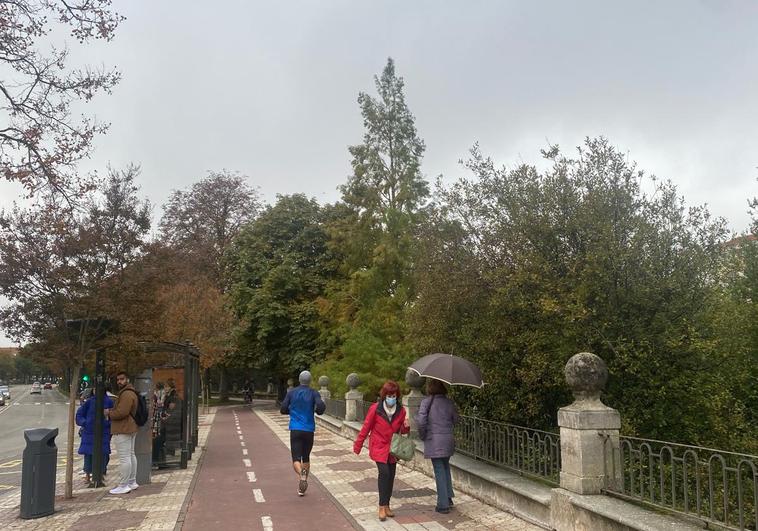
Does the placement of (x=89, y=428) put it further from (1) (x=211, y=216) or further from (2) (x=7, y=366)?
(2) (x=7, y=366)

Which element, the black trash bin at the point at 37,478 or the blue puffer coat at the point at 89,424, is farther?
the blue puffer coat at the point at 89,424

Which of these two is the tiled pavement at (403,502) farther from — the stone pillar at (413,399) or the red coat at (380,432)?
the stone pillar at (413,399)

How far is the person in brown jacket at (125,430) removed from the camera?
9609mm

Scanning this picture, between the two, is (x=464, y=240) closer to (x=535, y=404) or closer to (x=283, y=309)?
(x=535, y=404)

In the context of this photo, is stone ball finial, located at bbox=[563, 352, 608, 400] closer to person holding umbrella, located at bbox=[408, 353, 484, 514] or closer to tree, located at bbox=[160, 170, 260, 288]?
person holding umbrella, located at bbox=[408, 353, 484, 514]

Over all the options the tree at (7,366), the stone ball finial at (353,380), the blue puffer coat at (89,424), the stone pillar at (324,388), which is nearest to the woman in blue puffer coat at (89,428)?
the blue puffer coat at (89,424)

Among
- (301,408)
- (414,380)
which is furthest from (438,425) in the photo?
(414,380)

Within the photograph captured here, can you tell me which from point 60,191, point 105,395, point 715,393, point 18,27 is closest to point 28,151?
point 60,191

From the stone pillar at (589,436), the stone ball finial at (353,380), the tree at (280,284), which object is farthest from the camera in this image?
the tree at (280,284)

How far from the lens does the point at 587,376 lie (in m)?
6.34

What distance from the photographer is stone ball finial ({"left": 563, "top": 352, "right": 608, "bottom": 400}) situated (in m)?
6.34

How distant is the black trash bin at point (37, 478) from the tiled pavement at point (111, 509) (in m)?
0.16

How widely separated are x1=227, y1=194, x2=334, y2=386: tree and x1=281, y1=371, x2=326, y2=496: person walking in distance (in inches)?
930

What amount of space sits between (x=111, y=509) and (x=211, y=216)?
35.4 meters
